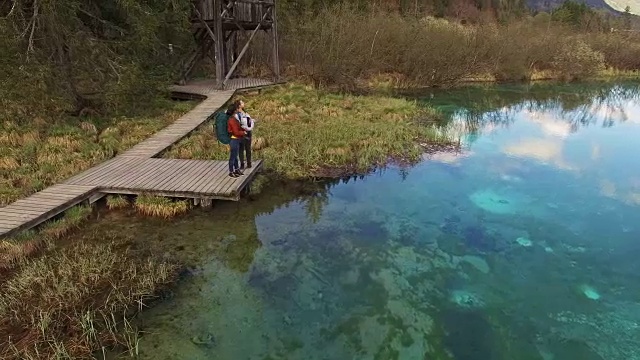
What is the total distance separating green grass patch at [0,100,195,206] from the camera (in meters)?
9.23

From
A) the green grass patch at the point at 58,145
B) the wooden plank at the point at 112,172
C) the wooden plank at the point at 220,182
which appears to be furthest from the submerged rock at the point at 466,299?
the green grass patch at the point at 58,145

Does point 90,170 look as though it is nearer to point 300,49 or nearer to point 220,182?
point 220,182

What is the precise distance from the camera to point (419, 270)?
7.07 m

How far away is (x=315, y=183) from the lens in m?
10.4

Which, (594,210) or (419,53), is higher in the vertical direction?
(419,53)

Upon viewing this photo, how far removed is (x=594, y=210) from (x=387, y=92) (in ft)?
47.0

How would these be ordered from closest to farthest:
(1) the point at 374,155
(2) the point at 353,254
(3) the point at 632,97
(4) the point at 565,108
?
(2) the point at 353,254 → (1) the point at 374,155 → (4) the point at 565,108 → (3) the point at 632,97

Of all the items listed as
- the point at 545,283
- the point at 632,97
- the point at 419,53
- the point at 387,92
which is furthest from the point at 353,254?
the point at 632,97

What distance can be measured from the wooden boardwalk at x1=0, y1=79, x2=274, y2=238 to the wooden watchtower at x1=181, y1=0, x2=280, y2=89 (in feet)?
21.1

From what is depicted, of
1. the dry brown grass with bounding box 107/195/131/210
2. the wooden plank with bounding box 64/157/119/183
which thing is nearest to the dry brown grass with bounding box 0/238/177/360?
the dry brown grass with bounding box 107/195/131/210

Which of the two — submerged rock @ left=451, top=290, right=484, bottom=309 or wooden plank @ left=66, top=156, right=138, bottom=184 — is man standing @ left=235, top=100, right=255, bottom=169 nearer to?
wooden plank @ left=66, top=156, right=138, bottom=184

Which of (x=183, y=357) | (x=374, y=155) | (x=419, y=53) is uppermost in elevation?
(x=419, y=53)

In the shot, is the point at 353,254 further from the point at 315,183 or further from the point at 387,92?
the point at 387,92

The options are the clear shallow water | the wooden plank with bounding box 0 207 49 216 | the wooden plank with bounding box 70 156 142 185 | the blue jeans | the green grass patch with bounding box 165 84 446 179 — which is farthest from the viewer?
the green grass patch with bounding box 165 84 446 179
